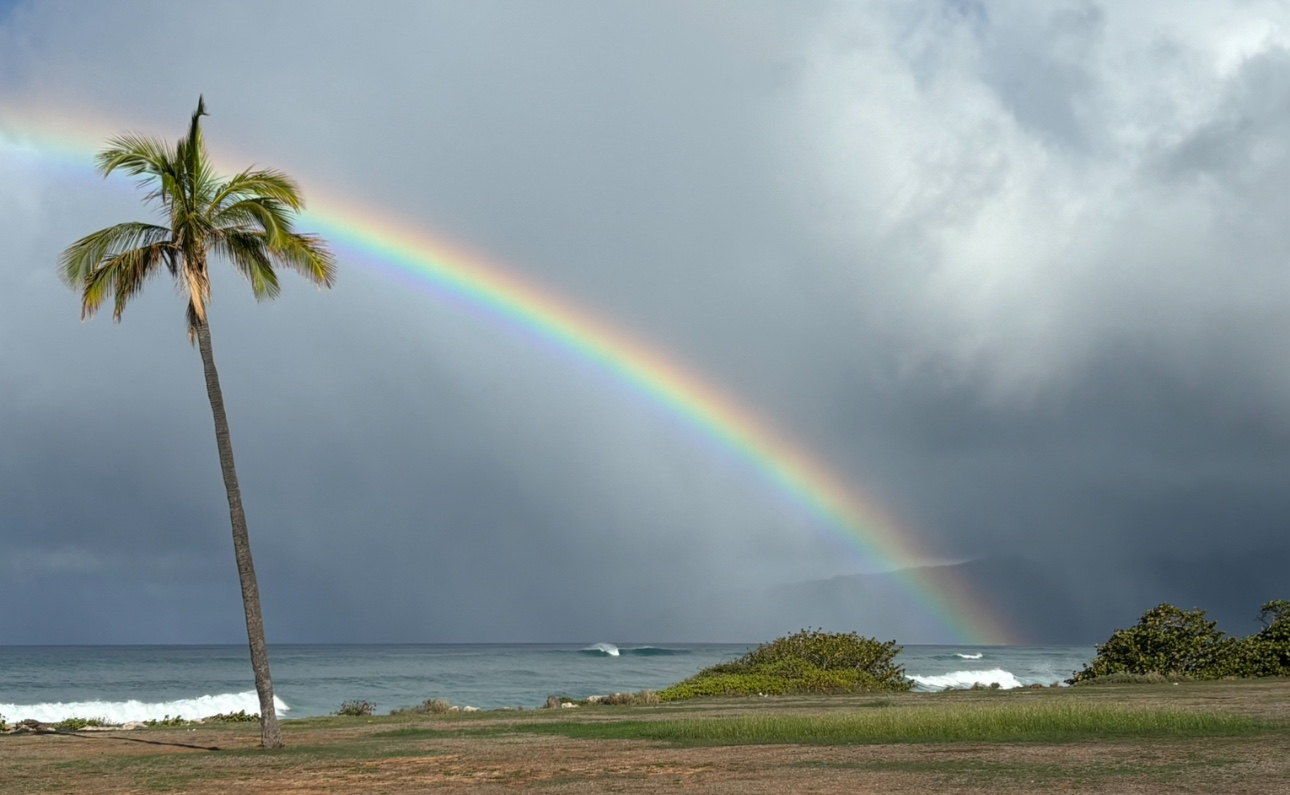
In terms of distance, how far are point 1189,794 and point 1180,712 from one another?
10.3 meters

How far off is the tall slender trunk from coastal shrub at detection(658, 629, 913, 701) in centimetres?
1958

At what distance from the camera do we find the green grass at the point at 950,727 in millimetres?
18297

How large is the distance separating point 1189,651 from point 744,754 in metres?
31.8

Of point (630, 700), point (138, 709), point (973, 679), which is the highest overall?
point (973, 679)

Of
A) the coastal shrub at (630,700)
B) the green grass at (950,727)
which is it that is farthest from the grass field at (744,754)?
the coastal shrub at (630,700)

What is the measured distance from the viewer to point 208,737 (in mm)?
25719

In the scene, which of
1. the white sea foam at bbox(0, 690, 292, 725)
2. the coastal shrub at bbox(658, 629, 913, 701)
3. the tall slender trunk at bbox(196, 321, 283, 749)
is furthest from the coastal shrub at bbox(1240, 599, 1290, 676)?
the white sea foam at bbox(0, 690, 292, 725)

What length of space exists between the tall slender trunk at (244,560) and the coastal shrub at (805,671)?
1958cm

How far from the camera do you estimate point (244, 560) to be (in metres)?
23.0

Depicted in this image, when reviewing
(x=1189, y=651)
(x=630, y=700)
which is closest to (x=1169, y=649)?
(x=1189, y=651)

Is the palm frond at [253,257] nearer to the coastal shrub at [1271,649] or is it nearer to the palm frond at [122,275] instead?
the palm frond at [122,275]

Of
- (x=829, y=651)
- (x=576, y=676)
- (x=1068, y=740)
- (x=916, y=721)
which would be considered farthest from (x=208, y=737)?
(x=576, y=676)

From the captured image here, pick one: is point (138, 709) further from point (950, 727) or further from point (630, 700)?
point (950, 727)

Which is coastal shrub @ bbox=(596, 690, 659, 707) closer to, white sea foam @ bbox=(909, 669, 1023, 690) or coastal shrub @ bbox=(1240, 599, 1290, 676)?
coastal shrub @ bbox=(1240, 599, 1290, 676)
